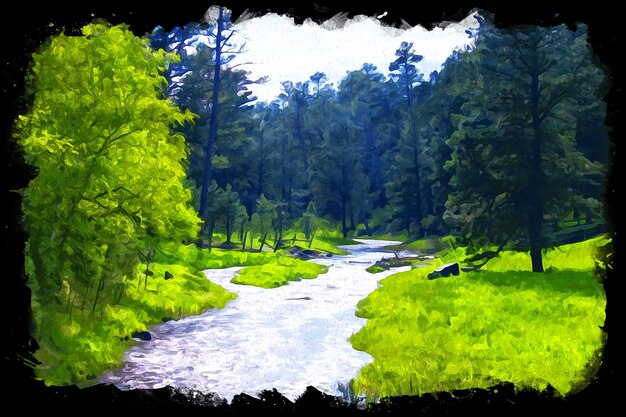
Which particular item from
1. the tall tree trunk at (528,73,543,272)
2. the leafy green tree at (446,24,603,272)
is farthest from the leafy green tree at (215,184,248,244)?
the tall tree trunk at (528,73,543,272)

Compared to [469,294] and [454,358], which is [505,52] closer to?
[469,294]

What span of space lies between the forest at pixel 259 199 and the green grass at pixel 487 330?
0.20 ft

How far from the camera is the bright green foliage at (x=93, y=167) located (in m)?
4.58

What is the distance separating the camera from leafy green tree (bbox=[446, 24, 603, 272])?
13133 mm

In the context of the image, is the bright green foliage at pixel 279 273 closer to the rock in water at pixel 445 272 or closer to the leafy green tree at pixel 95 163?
the rock in water at pixel 445 272

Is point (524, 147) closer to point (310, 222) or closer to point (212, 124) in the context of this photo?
point (212, 124)

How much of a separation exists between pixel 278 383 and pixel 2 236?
609 centimetres

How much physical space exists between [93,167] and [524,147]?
13146mm

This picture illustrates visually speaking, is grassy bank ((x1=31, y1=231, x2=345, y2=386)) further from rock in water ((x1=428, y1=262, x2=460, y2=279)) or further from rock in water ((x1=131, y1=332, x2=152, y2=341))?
rock in water ((x1=428, y1=262, x2=460, y2=279))

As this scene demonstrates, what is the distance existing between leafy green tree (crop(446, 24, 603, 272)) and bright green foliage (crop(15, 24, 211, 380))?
32.7 ft

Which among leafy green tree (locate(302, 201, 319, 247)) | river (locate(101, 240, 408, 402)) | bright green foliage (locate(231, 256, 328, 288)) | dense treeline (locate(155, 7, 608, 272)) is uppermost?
dense treeline (locate(155, 7, 608, 272))

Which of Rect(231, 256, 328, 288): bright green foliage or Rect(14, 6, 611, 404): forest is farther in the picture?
Rect(231, 256, 328, 288): bright green foliage

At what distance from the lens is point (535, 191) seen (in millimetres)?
14688

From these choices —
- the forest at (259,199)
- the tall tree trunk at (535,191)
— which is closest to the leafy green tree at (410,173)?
the forest at (259,199)
